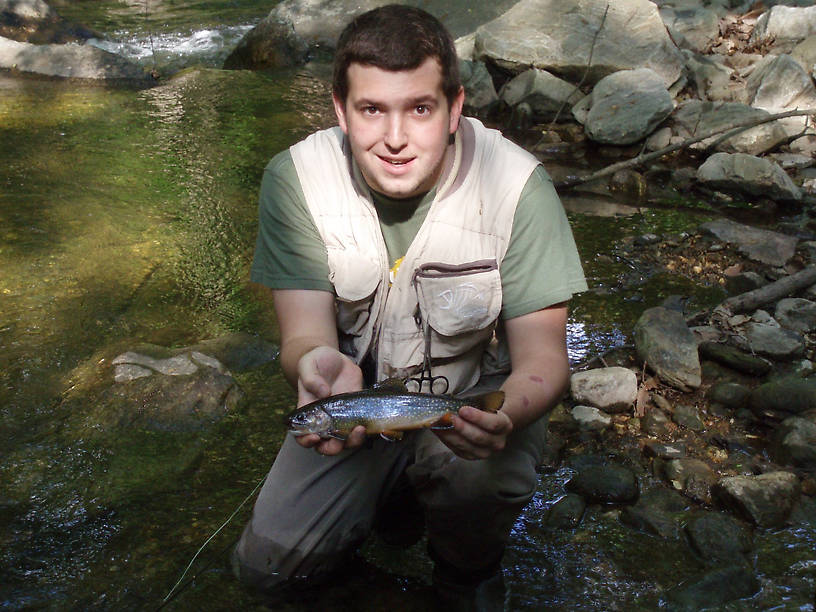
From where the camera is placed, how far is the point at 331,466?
2.91 meters

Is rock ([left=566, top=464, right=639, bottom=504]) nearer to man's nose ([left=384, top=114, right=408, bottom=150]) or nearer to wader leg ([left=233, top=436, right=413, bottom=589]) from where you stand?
wader leg ([left=233, top=436, right=413, bottom=589])

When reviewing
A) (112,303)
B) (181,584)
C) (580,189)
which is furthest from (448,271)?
(580,189)

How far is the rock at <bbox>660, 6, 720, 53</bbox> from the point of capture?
11.2m

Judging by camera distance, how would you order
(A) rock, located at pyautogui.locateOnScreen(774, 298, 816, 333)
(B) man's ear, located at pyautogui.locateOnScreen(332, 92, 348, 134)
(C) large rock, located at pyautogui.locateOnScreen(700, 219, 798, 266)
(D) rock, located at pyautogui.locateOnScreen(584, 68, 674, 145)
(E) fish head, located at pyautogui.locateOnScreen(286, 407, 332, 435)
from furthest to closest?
(D) rock, located at pyautogui.locateOnScreen(584, 68, 674, 145)
(C) large rock, located at pyautogui.locateOnScreen(700, 219, 798, 266)
(A) rock, located at pyautogui.locateOnScreen(774, 298, 816, 333)
(B) man's ear, located at pyautogui.locateOnScreen(332, 92, 348, 134)
(E) fish head, located at pyautogui.locateOnScreen(286, 407, 332, 435)

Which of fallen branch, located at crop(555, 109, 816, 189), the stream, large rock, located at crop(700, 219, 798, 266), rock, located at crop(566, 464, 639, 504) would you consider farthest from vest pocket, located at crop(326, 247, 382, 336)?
fallen branch, located at crop(555, 109, 816, 189)

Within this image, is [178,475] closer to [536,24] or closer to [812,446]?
[812,446]

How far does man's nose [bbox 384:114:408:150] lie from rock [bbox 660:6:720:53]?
9.62 meters

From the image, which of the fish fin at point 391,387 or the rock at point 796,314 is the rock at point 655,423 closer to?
the rock at point 796,314

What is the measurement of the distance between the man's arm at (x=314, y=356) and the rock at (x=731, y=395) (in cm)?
229

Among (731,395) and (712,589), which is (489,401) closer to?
(712,589)

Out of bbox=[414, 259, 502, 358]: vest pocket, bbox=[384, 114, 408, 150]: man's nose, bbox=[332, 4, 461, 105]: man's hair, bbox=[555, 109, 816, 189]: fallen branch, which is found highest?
bbox=[332, 4, 461, 105]: man's hair

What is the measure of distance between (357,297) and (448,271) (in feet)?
1.20

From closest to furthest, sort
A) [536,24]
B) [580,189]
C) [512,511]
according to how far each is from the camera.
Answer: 1. [512,511]
2. [580,189]
3. [536,24]

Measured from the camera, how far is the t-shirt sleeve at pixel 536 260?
2.86 metres
